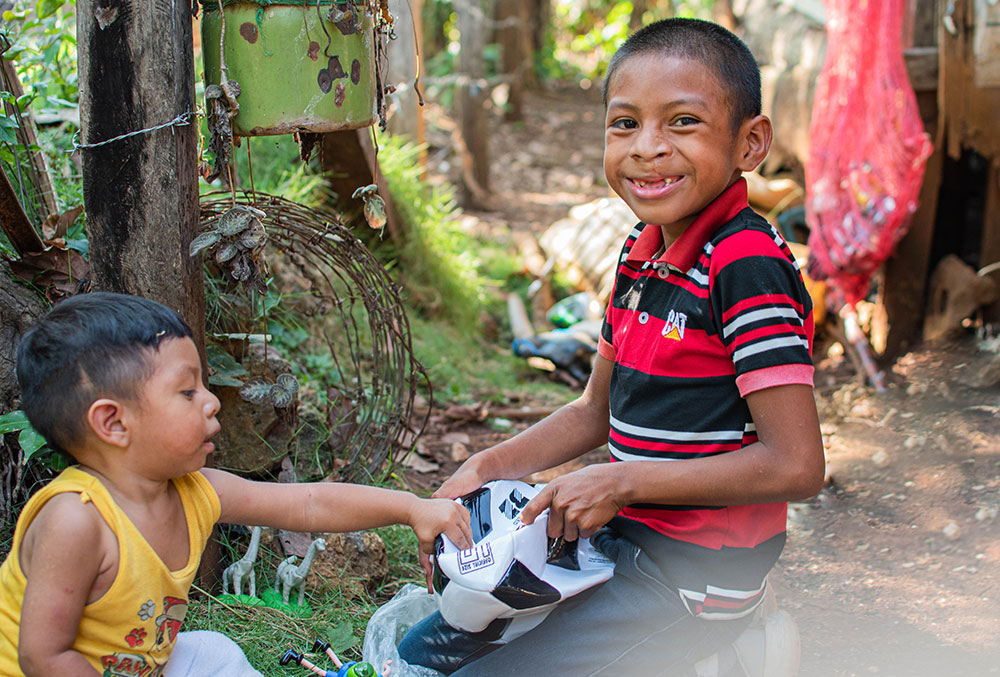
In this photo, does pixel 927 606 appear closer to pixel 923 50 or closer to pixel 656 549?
pixel 656 549

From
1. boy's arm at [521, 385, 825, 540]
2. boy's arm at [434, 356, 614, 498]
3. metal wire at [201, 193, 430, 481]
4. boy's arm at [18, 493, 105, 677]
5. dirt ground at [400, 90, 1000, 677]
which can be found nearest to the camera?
boy's arm at [18, 493, 105, 677]

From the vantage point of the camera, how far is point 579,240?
644cm

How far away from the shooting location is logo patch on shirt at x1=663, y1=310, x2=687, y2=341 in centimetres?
169

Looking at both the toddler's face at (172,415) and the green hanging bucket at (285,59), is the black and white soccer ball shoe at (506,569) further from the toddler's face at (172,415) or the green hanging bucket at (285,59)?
the green hanging bucket at (285,59)

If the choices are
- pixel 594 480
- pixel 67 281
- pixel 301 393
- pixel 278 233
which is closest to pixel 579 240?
pixel 301 393

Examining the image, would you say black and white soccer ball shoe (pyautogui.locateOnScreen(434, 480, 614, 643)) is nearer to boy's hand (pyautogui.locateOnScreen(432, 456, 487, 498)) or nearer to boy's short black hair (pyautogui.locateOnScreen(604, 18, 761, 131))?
boy's hand (pyautogui.locateOnScreen(432, 456, 487, 498))

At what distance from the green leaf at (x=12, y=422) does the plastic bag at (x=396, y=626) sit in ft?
3.05

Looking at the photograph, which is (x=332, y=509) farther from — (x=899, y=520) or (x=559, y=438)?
(x=899, y=520)

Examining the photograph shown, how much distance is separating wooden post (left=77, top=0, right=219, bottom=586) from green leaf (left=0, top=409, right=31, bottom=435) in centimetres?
37

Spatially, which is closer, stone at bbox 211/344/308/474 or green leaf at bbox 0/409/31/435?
green leaf at bbox 0/409/31/435

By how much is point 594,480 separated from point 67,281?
157 centimetres

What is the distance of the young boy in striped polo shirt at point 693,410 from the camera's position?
5.22ft

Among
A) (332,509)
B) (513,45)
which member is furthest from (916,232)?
(513,45)

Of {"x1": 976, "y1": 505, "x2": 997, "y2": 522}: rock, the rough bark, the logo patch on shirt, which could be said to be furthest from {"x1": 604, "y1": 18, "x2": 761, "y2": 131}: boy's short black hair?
{"x1": 976, "y1": 505, "x2": 997, "y2": 522}: rock
